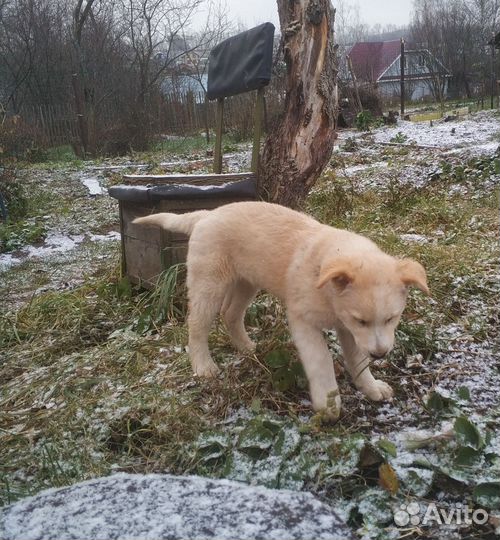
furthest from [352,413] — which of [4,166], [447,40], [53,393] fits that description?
[447,40]

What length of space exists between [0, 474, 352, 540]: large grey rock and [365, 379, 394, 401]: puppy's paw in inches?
44.1

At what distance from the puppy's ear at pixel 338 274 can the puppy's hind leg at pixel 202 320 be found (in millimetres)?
938

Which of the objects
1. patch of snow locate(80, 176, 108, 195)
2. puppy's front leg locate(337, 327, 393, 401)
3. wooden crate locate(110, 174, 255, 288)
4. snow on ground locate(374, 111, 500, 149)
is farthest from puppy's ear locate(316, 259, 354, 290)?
snow on ground locate(374, 111, 500, 149)

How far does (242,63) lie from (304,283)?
3316 millimetres

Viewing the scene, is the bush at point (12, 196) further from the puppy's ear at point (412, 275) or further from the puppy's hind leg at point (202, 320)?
the puppy's ear at point (412, 275)

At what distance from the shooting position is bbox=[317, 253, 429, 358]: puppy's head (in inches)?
92.3

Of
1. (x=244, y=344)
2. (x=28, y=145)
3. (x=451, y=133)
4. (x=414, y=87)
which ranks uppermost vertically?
(x=414, y=87)

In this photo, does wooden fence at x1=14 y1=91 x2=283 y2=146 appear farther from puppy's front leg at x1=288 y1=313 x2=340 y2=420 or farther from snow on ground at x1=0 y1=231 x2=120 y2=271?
puppy's front leg at x1=288 y1=313 x2=340 y2=420

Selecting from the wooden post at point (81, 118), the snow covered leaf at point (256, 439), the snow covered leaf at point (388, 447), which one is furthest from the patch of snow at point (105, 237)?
the wooden post at point (81, 118)

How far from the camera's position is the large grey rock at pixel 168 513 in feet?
5.27

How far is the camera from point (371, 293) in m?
2.36

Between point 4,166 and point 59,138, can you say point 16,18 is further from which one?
point 4,166

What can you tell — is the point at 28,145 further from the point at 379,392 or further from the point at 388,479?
A: the point at 388,479

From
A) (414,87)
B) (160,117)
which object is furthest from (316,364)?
(414,87)
